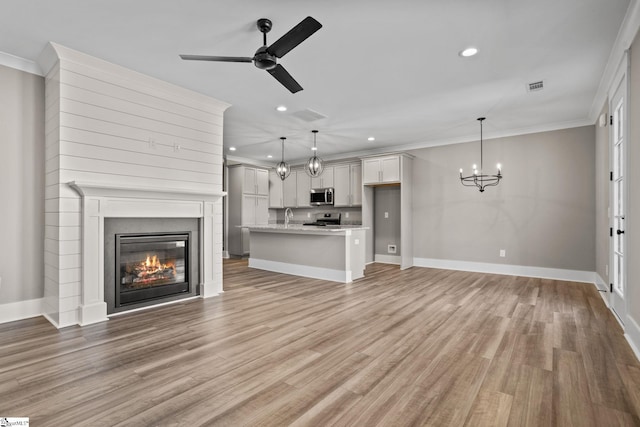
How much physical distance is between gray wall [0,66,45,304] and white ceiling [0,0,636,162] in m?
0.42

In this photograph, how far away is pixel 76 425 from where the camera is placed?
63.6 inches

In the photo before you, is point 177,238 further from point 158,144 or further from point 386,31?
point 386,31

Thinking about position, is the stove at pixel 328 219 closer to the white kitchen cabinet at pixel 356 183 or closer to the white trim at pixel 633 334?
the white kitchen cabinet at pixel 356 183

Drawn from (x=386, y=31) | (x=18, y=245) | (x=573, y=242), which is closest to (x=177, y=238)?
(x=18, y=245)

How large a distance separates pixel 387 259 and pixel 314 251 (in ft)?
8.29

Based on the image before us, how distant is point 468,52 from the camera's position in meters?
3.12

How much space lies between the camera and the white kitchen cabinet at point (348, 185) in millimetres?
7574

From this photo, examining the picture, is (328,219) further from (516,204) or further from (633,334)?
(633,334)

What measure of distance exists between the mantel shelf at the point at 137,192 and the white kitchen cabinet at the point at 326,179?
4081 mm

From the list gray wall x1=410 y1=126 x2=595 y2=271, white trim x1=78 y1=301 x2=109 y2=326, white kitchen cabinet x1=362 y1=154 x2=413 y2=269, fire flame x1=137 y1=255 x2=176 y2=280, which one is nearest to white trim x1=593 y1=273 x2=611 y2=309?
gray wall x1=410 y1=126 x2=595 y2=271

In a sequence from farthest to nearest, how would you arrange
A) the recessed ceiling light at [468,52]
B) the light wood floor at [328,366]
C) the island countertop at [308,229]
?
the island countertop at [308,229]
the recessed ceiling light at [468,52]
the light wood floor at [328,366]

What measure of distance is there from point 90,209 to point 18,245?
881mm

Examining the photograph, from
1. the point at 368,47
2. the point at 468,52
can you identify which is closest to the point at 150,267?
the point at 368,47

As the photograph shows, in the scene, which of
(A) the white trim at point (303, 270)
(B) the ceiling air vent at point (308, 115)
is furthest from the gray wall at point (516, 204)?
(B) the ceiling air vent at point (308, 115)
